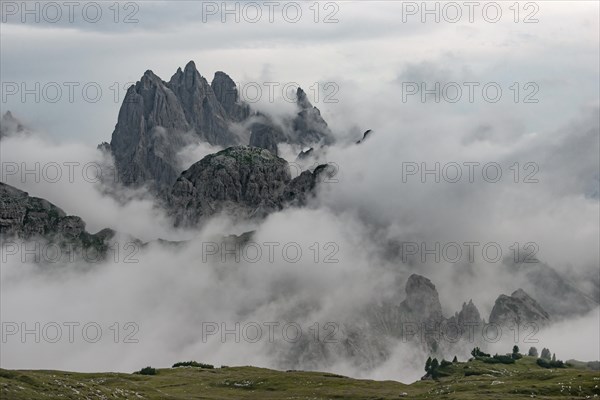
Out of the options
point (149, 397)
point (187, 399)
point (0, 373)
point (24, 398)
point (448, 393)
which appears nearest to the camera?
point (24, 398)

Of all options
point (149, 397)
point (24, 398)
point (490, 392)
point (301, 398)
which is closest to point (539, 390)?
point (490, 392)

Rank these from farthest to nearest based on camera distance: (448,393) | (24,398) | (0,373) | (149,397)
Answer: (448,393) → (149,397) → (0,373) → (24,398)

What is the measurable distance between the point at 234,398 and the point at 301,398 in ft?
59.4

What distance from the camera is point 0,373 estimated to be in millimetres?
134375

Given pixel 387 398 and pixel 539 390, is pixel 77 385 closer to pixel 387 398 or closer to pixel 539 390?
pixel 387 398

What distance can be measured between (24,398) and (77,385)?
2150cm

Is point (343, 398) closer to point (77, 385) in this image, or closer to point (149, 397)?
point (149, 397)

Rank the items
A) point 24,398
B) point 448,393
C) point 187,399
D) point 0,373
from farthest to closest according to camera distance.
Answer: point 448,393 < point 187,399 < point 0,373 < point 24,398

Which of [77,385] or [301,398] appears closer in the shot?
[77,385]

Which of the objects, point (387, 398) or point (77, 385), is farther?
point (387, 398)

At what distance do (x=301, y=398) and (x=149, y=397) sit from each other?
4098cm

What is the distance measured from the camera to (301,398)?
191 meters

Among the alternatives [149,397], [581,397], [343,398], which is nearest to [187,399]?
[149,397]

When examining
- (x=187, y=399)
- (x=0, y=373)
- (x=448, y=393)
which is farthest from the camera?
(x=448, y=393)
